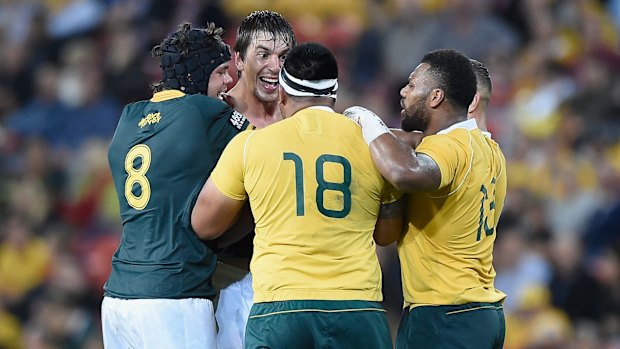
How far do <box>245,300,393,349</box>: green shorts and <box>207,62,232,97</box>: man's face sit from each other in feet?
4.24

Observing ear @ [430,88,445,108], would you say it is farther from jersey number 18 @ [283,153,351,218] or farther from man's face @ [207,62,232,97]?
man's face @ [207,62,232,97]

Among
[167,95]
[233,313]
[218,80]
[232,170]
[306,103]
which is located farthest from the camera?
[233,313]

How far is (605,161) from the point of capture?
35.6 feet

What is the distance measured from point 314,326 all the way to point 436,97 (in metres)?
1.26

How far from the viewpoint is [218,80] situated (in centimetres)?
577

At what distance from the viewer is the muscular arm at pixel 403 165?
16.1 feet

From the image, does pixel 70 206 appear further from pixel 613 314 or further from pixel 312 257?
pixel 312 257

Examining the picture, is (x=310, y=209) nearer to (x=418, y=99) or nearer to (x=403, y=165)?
(x=403, y=165)

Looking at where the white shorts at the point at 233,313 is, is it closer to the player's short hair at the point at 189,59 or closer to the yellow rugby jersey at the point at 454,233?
the yellow rugby jersey at the point at 454,233

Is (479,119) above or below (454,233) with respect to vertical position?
above

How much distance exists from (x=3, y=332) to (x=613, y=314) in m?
6.02

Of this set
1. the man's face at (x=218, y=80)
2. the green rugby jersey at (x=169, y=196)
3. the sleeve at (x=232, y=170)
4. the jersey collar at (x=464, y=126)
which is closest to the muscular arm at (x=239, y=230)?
the green rugby jersey at (x=169, y=196)

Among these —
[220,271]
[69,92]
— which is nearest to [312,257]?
[220,271]

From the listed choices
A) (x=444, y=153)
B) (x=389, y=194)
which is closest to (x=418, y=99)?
(x=444, y=153)
